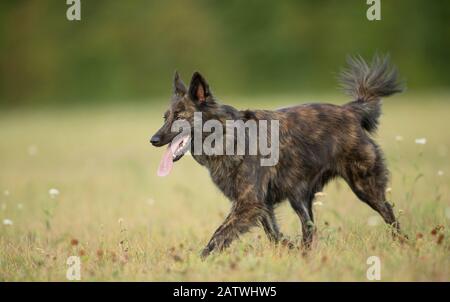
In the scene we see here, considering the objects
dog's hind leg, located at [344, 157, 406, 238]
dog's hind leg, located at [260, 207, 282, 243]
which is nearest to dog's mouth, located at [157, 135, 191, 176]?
dog's hind leg, located at [260, 207, 282, 243]

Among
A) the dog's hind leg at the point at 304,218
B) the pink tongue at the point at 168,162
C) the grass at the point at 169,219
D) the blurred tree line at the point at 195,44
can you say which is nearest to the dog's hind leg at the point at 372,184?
the grass at the point at 169,219

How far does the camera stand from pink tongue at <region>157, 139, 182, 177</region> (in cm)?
600

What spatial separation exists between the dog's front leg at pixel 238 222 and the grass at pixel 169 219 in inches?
5.6

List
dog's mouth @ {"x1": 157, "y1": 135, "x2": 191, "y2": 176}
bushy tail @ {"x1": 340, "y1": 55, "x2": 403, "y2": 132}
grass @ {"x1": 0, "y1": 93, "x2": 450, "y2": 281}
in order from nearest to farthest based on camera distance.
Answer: grass @ {"x1": 0, "y1": 93, "x2": 450, "y2": 281} → dog's mouth @ {"x1": 157, "y1": 135, "x2": 191, "y2": 176} → bushy tail @ {"x1": 340, "y1": 55, "x2": 403, "y2": 132}

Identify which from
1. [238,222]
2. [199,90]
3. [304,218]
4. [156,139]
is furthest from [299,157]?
[156,139]

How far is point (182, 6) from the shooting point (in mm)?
42500

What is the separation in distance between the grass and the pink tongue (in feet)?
2.40

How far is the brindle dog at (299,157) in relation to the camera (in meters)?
6.09

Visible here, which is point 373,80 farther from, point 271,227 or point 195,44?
point 195,44

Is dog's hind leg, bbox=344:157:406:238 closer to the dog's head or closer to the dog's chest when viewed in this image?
the dog's chest

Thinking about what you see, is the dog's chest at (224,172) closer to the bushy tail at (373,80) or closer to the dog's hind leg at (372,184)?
the dog's hind leg at (372,184)
